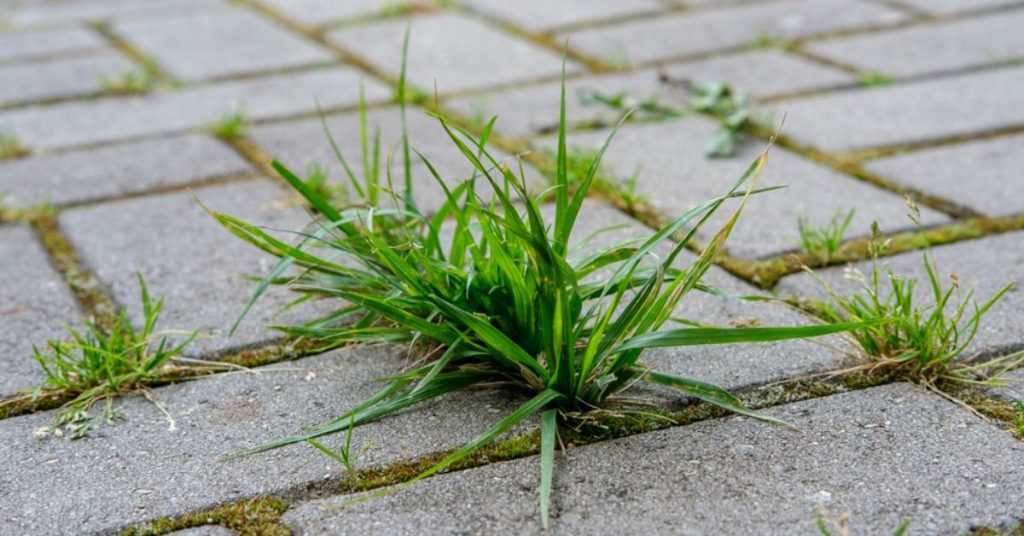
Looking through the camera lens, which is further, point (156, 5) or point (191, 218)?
point (156, 5)

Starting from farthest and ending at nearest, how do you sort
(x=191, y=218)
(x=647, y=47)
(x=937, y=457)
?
(x=647, y=47) → (x=191, y=218) → (x=937, y=457)

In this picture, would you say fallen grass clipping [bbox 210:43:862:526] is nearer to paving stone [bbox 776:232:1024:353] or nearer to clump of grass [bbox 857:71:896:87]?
paving stone [bbox 776:232:1024:353]

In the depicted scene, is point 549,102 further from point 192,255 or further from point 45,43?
point 45,43

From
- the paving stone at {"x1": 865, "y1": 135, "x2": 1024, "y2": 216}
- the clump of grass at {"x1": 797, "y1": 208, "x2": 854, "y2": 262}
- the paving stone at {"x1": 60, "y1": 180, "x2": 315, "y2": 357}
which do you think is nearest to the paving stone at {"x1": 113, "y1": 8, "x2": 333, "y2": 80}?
the paving stone at {"x1": 60, "y1": 180, "x2": 315, "y2": 357}

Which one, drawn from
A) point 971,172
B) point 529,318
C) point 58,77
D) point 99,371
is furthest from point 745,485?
point 58,77

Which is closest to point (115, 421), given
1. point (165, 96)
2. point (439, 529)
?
point (439, 529)

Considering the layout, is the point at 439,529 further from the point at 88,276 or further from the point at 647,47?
the point at 647,47
